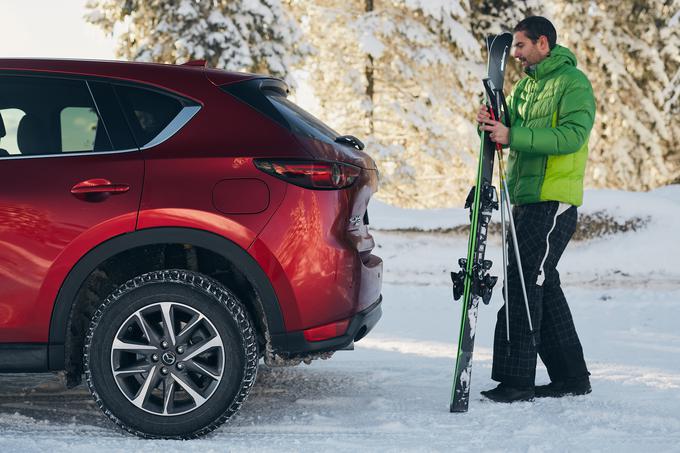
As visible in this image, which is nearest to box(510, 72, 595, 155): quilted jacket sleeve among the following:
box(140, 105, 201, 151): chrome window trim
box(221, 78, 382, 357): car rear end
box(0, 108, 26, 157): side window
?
box(221, 78, 382, 357): car rear end

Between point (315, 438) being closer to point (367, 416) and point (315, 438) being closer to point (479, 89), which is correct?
point (367, 416)

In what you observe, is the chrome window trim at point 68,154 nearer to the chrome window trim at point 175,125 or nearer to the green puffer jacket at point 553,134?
the chrome window trim at point 175,125

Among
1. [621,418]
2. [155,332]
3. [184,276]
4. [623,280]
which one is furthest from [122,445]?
[623,280]

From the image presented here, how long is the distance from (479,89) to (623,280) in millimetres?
11941

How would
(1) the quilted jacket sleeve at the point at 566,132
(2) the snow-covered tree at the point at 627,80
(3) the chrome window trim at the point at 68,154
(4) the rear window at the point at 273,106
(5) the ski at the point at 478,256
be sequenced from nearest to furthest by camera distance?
(3) the chrome window trim at the point at 68,154 → (4) the rear window at the point at 273,106 → (5) the ski at the point at 478,256 → (1) the quilted jacket sleeve at the point at 566,132 → (2) the snow-covered tree at the point at 627,80

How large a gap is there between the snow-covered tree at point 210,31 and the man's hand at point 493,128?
12632mm

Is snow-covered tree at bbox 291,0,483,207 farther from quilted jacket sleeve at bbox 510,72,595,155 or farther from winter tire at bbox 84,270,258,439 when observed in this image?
winter tire at bbox 84,270,258,439

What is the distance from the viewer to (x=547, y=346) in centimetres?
534

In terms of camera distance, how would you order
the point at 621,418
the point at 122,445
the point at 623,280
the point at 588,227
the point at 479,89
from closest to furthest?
the point at 122,445, the point at 621,418, the point at 623,280, the point at 588,227, the point at 479,89

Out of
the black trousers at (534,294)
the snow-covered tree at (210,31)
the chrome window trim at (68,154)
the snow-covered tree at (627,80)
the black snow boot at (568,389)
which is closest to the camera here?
the chrome window trim at (68,154)

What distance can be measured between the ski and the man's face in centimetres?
35

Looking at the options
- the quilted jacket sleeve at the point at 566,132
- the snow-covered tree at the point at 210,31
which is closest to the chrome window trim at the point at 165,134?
the quilted jacket sleeve at the point at 566,132

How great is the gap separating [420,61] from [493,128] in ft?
51.8

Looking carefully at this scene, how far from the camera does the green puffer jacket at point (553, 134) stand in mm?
4918
